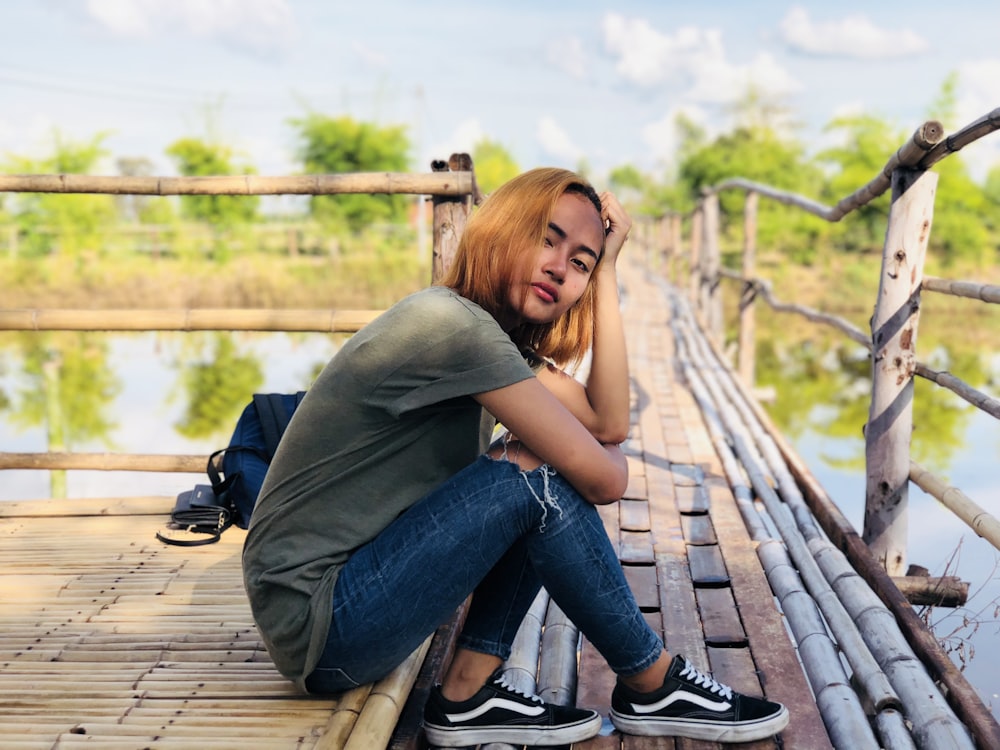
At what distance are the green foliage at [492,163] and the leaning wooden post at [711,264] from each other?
27.2 metres

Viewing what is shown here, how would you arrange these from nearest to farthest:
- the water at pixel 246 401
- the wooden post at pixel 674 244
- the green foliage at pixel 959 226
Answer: the water at pixel 246 401 < the wooden post at pixel 674 244 < the green foliage at pixel 959 226

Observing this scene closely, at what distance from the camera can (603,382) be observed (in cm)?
173

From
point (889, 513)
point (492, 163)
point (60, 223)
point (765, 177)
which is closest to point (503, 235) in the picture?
point (889, 513)

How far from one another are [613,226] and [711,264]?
6.36m

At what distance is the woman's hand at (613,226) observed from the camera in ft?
5.99

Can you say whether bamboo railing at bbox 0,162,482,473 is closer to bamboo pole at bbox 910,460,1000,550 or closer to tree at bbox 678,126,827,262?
bamboo pole at bbox 910,460,1000,550

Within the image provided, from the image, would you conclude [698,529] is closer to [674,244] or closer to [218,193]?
[218,193]

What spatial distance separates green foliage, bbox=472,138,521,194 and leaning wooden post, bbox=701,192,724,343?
27238 millimetres

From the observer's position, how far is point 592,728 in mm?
1569

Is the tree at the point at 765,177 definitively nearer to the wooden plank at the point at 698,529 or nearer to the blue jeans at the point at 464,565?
the wooden plank at the point at 698,529

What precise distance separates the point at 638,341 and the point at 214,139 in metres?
17.0

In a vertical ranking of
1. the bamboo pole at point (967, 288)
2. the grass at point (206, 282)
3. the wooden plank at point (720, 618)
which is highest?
the bamboo pole at point (967, 288)

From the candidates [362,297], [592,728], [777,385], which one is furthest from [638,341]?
[362,297]

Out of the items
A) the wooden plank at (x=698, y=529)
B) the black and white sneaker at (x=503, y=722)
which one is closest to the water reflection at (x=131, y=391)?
the wooden plank at (x=698, y=529)
